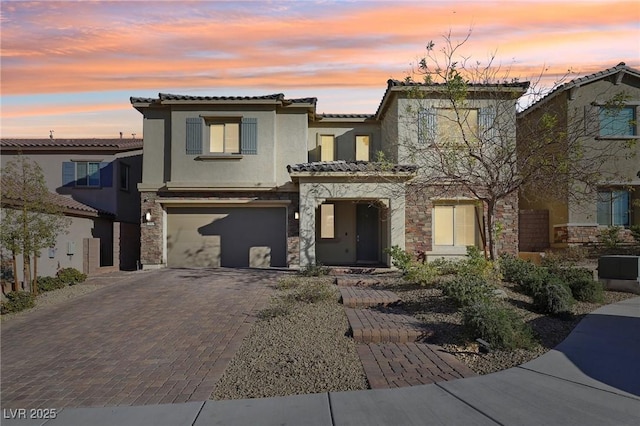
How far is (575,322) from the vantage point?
8.52 m

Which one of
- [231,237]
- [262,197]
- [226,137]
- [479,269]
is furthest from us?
[231,237]

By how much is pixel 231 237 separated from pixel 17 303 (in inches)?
340

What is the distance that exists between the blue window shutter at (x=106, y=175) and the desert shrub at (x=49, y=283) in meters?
8.21

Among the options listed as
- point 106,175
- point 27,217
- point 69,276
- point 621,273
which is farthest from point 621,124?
point 106,175

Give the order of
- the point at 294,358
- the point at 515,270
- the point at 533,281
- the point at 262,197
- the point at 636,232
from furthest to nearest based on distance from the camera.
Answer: the point at 262,197, the point at 636,232, the point at 515,270, the point at 533,281, the point at 294,358

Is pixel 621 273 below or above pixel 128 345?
above

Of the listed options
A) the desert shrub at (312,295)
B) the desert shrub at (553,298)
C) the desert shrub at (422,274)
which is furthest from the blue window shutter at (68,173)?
the desert shrub at (553,298)

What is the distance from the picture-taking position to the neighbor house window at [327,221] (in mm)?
Answer: 19766

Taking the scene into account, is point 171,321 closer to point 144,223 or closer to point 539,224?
point 144,223

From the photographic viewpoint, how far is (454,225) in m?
17.8

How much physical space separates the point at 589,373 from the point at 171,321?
7091mm

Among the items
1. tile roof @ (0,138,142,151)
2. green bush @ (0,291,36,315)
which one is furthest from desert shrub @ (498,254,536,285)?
tile roof @ (0,138,142,151)

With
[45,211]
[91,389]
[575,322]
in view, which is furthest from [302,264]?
[91,389]

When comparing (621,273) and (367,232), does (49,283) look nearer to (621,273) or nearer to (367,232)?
(367,232)
